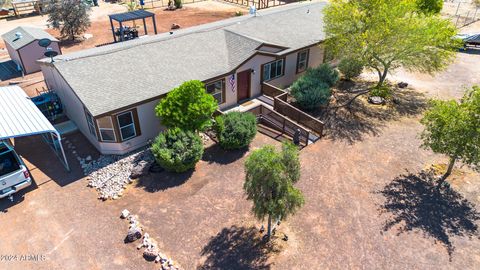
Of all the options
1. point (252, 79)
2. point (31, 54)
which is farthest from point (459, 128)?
point (31, 54)

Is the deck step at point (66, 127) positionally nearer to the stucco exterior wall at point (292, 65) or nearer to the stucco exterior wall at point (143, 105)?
the stucco exterior wall at point (143, 105)

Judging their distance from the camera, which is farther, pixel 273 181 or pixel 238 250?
pixel 238 250

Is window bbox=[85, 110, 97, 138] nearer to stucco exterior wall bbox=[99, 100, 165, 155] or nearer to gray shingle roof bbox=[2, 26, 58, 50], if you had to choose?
stucco exterior wall bbox=[99, 100, 165, 155]

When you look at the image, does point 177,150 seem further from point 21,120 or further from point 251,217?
point 21,120

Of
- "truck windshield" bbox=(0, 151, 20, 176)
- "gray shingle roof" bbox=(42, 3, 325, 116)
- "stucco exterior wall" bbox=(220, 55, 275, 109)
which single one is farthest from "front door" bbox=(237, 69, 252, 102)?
"truck windshield" bbox=(0, 151, 20, 176)

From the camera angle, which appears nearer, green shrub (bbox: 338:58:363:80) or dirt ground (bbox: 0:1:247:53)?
green shrub (bbox: 338:58:363:80)

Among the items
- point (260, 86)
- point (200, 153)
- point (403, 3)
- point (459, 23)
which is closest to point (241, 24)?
point (260, 86)

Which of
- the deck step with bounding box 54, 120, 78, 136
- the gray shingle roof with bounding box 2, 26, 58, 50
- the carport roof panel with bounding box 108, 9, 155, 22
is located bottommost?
the deck step with bounding box 54, 120, 78, 136
